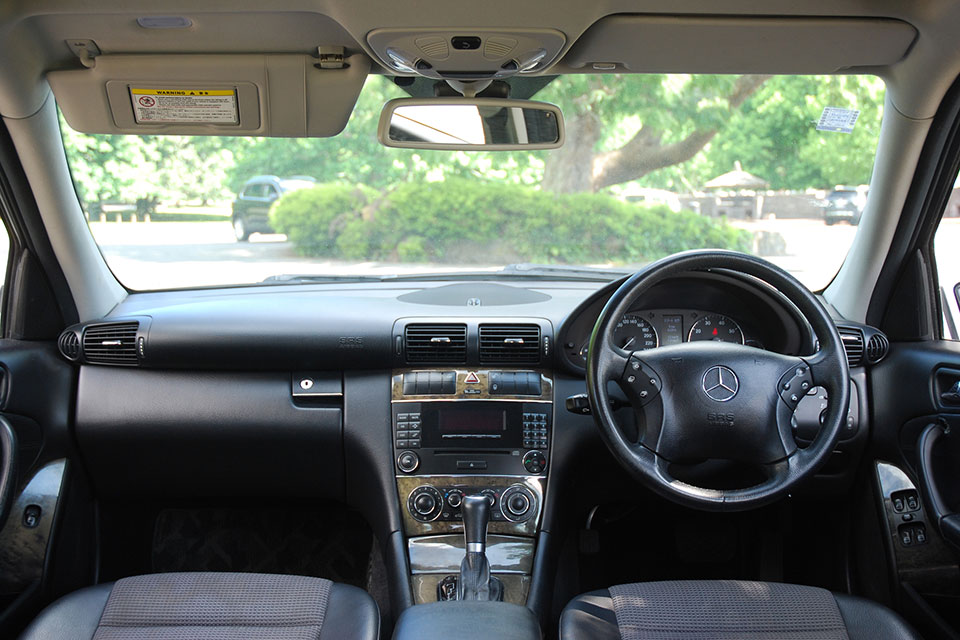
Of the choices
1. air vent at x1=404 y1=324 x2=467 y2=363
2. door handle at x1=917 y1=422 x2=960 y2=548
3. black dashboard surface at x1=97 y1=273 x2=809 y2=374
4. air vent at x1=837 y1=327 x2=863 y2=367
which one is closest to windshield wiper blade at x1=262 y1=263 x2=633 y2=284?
black dashboard surface at x1=97 y1=273 x2=809 y2=374

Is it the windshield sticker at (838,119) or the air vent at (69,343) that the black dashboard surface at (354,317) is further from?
the windshield sticker at (838,119)

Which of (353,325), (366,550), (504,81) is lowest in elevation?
(366,550)

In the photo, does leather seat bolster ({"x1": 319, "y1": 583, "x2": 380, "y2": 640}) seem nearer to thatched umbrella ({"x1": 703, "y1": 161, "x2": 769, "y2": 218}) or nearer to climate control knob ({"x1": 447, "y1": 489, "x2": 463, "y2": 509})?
climate control knob ({"x1": 447, "y1": 489, "x2": 463, "y2": 509})

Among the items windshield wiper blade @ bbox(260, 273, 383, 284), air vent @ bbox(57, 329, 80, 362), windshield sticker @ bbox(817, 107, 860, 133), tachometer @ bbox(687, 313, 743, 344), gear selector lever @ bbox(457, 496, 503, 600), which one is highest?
windshield sticker @ bbox(817, 107, 860, 133)

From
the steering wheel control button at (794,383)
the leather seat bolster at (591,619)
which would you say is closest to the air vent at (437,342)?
the leather seat bolster at (591,619)

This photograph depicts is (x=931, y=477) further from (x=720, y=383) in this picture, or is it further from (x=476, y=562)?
(x=476, y=562)

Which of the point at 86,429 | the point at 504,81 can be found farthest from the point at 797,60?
the point at 86,429

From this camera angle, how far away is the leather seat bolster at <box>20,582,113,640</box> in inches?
89.7

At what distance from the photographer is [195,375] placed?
3256mm

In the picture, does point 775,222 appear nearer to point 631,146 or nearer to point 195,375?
point 631,146

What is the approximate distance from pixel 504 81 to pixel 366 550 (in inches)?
86.7

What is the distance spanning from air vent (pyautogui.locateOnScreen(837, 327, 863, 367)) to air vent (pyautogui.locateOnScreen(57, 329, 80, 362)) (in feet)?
9.70

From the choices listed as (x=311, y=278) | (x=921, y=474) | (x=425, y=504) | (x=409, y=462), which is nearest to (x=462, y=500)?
(x=425, y=504)

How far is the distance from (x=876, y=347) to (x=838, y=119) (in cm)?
94
